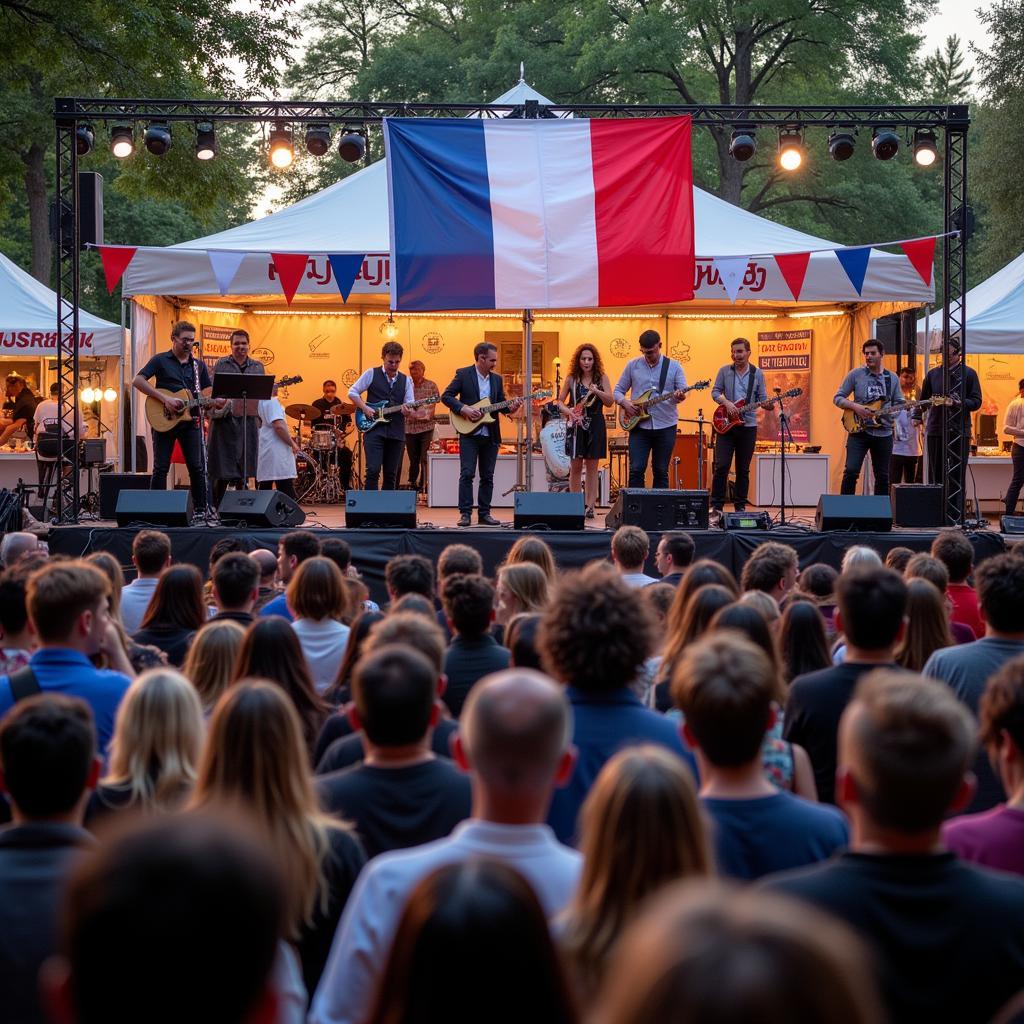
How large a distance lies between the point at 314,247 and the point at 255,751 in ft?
42.2

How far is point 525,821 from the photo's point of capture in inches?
94.0

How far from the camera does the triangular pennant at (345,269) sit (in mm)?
14328

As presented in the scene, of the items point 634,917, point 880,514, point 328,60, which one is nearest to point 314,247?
point 880,514

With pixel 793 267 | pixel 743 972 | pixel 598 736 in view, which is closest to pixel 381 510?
pixel 793 267

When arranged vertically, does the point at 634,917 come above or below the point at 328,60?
below

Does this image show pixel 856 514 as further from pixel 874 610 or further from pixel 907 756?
pixel 907 756

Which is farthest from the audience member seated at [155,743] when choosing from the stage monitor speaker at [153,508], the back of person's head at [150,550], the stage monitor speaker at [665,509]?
the stage monitor speaker at [665,509]

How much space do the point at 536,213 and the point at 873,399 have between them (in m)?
3.69

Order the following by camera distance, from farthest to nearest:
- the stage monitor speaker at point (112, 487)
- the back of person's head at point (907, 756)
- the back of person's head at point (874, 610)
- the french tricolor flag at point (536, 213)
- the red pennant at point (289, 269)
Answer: the red pennant at point (289, 269)
the stage monitor speaker at point (112, 487)
the french tricolor flag at point (536, 213)
the back of person's head at point (874, 610)
the back of person's head at point (907, 756)

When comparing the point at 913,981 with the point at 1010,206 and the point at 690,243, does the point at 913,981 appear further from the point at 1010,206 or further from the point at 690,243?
the point at 1010,206

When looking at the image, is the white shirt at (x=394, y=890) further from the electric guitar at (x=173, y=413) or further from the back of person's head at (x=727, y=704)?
the electric guitar at (x=173, y=413)

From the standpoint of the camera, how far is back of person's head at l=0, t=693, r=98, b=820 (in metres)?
2.60

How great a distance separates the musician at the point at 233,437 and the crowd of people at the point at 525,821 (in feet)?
26.0

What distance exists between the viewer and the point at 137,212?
34.9m
